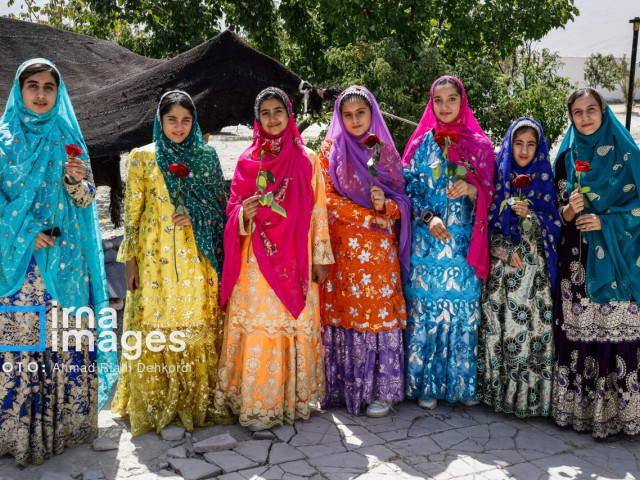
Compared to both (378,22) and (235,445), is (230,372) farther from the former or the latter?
(378,22)

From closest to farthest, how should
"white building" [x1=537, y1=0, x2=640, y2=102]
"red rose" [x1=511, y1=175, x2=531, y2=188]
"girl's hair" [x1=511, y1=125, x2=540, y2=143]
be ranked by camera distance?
1. "red rose" [x1=511, y1=175, x2=531, y2=188]
2. "girl's hair" [x1=511, y1=125, x2=540, y2=143]
3. "white building" [x1=537, y1=0, x2=640, y2=102]

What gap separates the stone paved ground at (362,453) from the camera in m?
3.18

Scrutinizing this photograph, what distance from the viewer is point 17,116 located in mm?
3215

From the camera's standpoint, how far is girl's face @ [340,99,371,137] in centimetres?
372

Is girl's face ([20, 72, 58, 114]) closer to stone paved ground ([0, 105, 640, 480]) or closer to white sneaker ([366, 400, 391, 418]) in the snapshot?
stone paved ground ([0, 105, 640, 480])

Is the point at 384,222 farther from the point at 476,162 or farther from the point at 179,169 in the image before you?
the point at 179,169

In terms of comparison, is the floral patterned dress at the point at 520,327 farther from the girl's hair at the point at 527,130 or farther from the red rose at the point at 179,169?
the red rose at the point at 179,169

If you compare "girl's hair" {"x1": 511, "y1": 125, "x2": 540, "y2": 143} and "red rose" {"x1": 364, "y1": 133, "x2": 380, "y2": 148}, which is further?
"girl's hair" {"x1": 511, "y1": 125, "x2": 540, "y2": 143}

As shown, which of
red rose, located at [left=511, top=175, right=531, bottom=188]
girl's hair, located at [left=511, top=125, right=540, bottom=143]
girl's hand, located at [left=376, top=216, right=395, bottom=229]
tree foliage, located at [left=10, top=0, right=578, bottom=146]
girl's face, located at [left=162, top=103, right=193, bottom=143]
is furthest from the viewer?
tree foliage, located at [left=10, top=0, right=578, bottom=146]

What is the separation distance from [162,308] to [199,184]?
743 millimetres

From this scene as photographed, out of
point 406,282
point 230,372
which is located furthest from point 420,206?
point 230,372

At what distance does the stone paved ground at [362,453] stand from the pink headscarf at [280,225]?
0.76m

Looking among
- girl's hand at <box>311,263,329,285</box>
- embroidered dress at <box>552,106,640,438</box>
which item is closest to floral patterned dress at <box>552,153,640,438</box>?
embroidered dress at <box>552,106,640,438</box>

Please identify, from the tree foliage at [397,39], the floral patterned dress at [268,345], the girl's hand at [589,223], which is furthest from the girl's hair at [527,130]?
the tree foliage at [397,39]
